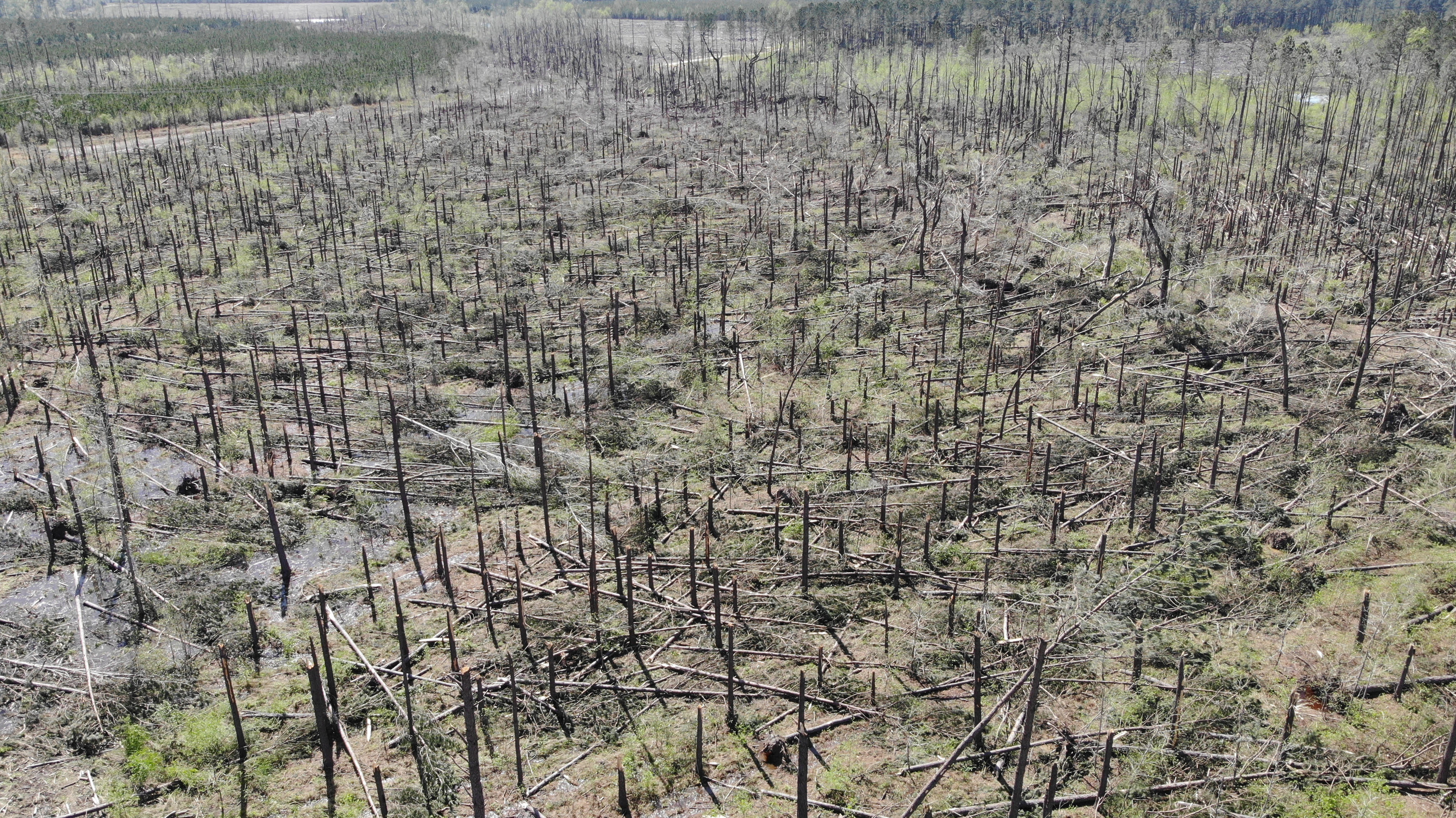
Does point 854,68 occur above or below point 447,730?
above

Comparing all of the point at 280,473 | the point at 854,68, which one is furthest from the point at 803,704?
the point at 854,68

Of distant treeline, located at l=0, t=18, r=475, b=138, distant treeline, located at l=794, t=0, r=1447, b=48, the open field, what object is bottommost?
the open field

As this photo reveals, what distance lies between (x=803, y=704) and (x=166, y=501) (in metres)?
5.62

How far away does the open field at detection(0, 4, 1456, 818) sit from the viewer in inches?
216

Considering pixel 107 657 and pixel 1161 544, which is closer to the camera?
pixel 107 657

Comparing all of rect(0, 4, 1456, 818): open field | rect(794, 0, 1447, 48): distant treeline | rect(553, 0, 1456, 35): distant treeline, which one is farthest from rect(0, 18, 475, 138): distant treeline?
rect(794, 0, 1447, 48): distant treeline

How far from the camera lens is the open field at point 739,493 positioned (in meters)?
5.50

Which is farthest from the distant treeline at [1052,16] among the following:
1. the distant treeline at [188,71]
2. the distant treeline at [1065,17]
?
the distant treeline at [188,71]

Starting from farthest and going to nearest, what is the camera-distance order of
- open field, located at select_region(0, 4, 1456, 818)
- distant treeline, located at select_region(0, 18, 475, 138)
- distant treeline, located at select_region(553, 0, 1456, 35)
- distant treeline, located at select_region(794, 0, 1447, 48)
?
distant treeline, located at select_region(553, 0, 1456, 35) → distant treeline, located at select_region(794, 0, 1447, 48) → distant treeline, located at select_region(0, 18, 475, 138) → open field, located at select_region(0, 4, 1456, 818)

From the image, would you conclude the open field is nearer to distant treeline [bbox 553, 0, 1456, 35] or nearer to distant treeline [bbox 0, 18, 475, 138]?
distant treeline [bbox 0, 18, 475, 138]

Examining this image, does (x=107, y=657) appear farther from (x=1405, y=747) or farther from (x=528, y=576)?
(x=1405, y=747)

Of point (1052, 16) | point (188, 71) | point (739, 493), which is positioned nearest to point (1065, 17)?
point (1052, 16)

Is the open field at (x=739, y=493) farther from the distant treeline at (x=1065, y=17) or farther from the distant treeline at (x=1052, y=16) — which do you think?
the distant treeline at (x=1065, y=17)

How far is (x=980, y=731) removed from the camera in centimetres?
546
